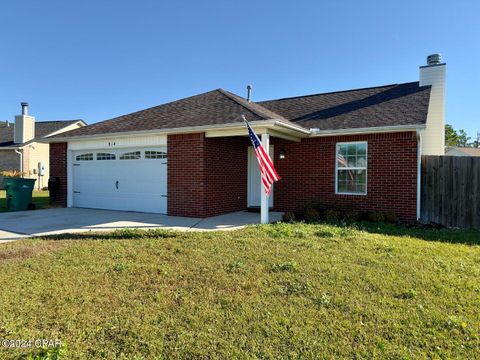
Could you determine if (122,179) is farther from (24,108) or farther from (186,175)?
(24,108)

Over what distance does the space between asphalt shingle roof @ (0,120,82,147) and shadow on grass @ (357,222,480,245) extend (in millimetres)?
26117

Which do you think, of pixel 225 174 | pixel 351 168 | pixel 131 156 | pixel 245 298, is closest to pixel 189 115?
pixel 225 174

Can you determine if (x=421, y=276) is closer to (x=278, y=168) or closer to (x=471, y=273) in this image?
(x=471, y=273)

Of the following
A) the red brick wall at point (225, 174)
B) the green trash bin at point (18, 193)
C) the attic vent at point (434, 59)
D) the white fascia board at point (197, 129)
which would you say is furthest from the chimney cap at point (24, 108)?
the attic vent at point (434, 59)

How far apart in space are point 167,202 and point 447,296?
837cm

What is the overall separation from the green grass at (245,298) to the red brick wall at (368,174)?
10.8ft

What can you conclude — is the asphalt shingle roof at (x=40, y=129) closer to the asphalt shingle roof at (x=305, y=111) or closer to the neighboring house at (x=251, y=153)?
the neighboring house at (x=251, y=153)

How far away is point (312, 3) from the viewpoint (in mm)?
11711

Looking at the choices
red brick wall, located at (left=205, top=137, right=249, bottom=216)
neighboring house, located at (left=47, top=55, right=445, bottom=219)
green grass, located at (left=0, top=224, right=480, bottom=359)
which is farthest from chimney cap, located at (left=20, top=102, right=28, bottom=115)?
green grass, located at (left=0, top=224, right=480, bottom=359)

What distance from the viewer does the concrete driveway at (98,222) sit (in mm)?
8156

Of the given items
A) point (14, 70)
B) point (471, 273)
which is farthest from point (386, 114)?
point (14, 70)

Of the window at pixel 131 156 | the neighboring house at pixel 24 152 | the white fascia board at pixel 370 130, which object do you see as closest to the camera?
the white fascia board at pixel 370 130

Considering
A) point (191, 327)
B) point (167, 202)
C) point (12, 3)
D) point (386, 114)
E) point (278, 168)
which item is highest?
point (12, 3)

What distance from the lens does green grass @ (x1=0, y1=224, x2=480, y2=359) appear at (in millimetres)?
2992
